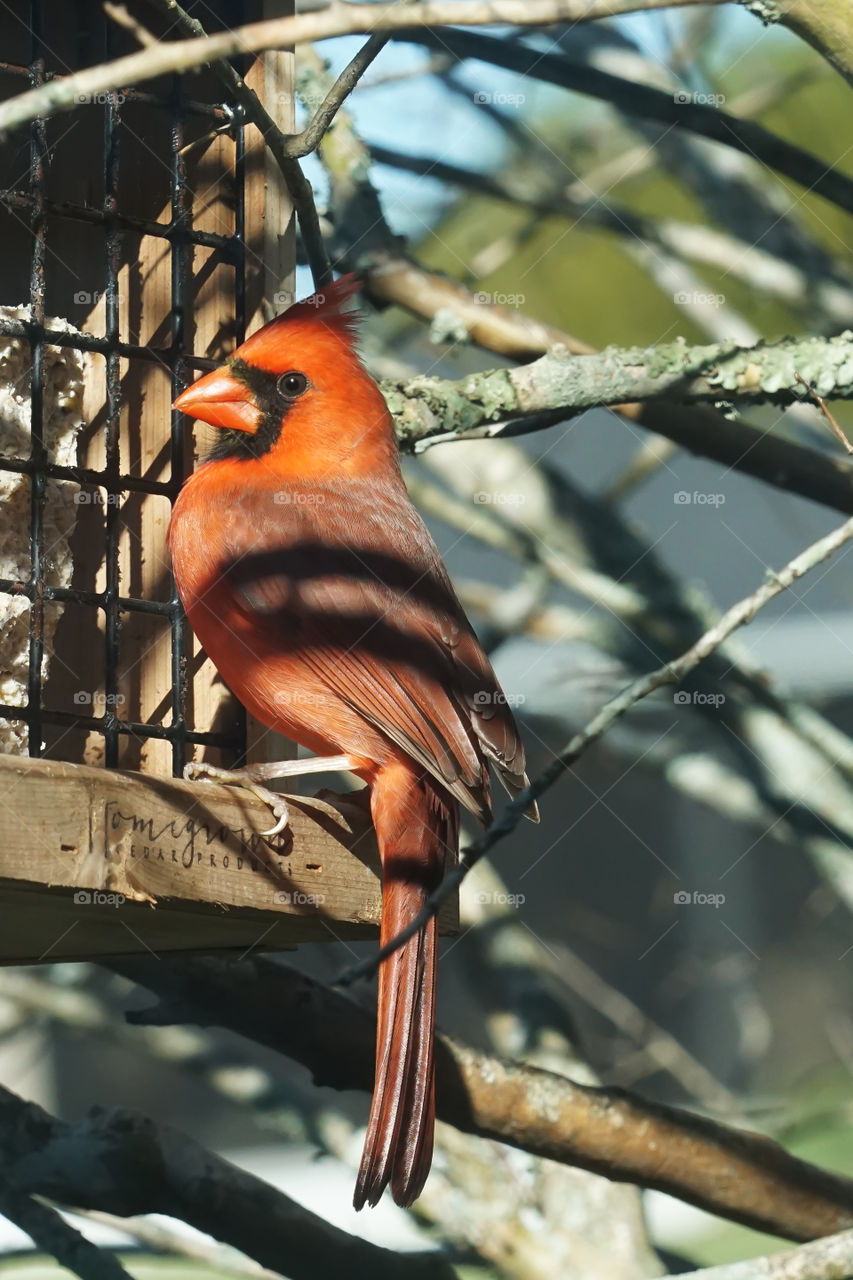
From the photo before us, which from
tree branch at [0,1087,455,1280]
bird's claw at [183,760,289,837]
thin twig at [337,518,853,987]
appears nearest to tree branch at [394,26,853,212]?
thin twig at [337,518,853,987]

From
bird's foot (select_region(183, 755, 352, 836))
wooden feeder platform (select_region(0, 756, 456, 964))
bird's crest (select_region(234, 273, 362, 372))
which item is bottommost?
wooden feeder platform (select_region(0, 756, 456, 964))

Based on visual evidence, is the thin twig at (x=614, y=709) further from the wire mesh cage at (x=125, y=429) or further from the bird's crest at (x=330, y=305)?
the bird's crest at (x=330, y=305)

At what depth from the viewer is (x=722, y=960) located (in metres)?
4.78

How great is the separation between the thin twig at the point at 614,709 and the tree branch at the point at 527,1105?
0.97 metres

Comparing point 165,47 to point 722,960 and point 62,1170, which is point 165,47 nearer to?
point 62,1170

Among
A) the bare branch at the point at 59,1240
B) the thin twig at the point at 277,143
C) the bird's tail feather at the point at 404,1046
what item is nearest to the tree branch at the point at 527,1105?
the bare branch at the point at 59,1240

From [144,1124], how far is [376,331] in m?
1.84

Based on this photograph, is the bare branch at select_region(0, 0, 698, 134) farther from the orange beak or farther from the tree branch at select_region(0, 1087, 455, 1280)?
the tree branch at select_region(0, 1087, 455, 1280)

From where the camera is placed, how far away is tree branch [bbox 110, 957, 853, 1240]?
268cm

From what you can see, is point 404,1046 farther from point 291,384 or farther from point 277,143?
point 277,143

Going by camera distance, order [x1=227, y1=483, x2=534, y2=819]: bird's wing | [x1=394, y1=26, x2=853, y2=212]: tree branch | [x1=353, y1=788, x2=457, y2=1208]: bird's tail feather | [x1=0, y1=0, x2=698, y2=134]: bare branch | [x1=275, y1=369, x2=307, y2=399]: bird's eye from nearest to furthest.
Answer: [x1=0, y1=0, x2=698, y2=134]: bare branch
[x1=353, y1=788, x2=457, y2=1208]: bird's tail feather
[x1=227, y1=483, x2=534, y2=819]: bird's wing
[x1=275, y1=369, x2=307, y2=399]: bird's eye
[x1=394, y1=26, x2=853, y2=212]: tree branch

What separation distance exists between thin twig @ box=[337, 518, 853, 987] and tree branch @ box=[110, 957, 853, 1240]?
0.97 m

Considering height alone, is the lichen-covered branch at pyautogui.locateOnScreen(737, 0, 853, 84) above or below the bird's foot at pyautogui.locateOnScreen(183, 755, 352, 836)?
above

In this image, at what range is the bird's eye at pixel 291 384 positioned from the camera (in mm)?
2350
